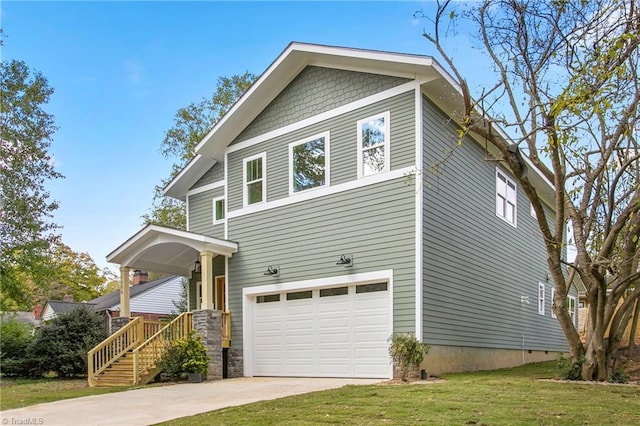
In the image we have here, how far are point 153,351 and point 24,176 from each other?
39.9 ft

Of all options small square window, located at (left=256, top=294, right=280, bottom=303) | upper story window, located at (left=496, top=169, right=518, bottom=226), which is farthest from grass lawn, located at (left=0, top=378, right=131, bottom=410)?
upper story window, located at (left=496, top=169, right=518, bottom=226)

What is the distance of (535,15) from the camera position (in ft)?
32.2

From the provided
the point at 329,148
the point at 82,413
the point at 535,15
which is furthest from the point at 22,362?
the point at 535,15

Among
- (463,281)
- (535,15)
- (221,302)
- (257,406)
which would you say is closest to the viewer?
(257,406)

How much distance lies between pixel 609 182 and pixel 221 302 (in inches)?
399

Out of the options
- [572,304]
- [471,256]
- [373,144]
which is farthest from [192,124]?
[572,304]

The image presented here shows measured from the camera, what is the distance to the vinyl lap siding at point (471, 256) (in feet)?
38.4

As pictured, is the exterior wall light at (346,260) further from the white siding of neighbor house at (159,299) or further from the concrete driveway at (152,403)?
the white siding of neighbor house at (159,299)

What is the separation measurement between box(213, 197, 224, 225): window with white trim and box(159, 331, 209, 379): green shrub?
3.98 meters

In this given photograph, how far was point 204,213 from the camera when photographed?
16219 millimetres

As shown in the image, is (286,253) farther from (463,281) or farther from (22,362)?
(22,362)

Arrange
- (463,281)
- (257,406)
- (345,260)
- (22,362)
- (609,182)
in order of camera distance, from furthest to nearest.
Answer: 1. (22,362)
2. (463,281)
3. (345,260)
4. (609,182)
5. (257,406)

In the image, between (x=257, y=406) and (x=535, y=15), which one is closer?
(x=257, y=406)

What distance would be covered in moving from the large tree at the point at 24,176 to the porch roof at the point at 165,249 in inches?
303
